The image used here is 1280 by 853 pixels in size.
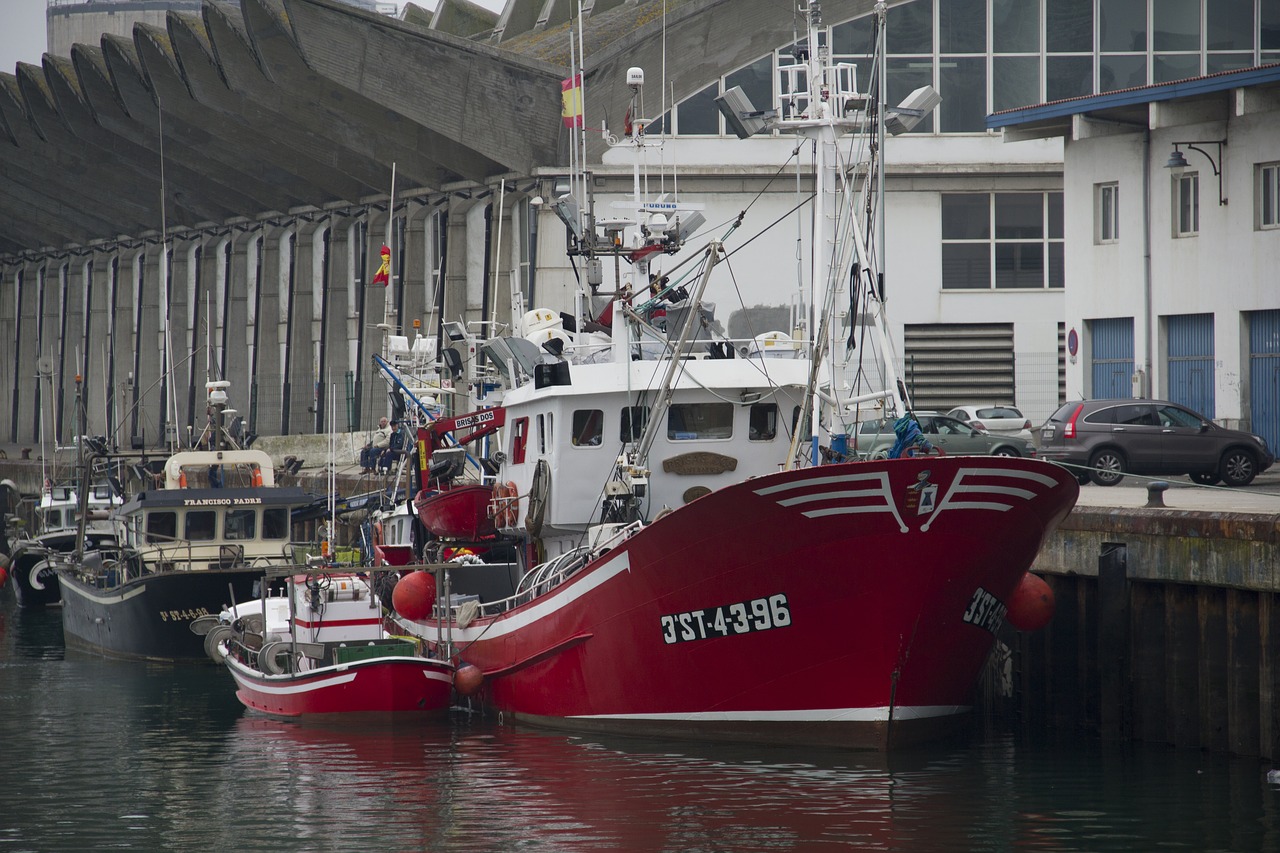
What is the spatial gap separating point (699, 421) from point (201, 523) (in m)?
12.5

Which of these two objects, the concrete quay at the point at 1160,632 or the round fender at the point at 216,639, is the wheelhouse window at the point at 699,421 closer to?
the concrete quay at the point at 1160,632

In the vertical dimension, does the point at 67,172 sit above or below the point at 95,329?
above

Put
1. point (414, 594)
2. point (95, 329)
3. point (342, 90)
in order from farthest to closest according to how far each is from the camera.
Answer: point (95, 329)
point (342, 90)
point (414, 594)

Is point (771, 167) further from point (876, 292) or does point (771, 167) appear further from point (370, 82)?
point (876, 292)

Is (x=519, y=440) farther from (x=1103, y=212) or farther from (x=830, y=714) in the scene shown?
(x=1103, y=212)

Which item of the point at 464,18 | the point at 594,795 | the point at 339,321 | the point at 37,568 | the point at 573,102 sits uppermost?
the point at 464,18

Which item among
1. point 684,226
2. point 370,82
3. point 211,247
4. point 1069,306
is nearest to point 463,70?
point 370,82

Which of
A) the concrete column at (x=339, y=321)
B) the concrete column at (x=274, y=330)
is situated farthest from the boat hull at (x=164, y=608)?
the concrete column at (x=274, y=330)

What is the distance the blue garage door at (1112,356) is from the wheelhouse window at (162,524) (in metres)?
17.5

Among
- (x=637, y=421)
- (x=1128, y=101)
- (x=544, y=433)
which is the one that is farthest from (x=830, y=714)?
(x=1128, y=101)

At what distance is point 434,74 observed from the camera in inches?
1521

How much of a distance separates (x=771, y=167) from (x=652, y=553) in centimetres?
2485

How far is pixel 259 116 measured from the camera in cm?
4391

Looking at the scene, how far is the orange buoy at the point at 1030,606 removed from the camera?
57.2ft
